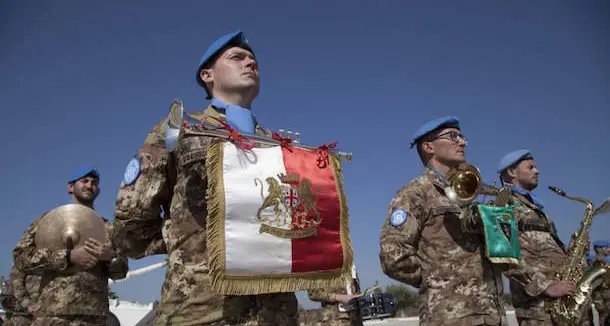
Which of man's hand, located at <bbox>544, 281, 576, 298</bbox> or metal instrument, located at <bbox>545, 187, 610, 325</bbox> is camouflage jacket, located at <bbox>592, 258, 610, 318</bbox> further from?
man's hand, located at <bbox>544, 281, 576, 298</bbox>

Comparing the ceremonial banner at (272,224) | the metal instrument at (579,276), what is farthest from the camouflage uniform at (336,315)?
the ceremonial banner at (272,224)

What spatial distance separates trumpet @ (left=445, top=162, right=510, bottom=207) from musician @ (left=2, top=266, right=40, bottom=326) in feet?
23.8

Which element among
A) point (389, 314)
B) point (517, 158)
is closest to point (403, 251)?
point (517, 158)

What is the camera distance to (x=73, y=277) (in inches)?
230

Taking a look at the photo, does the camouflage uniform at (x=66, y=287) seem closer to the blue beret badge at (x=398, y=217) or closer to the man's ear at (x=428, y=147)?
the blue beret badge at (x=398, y=217)

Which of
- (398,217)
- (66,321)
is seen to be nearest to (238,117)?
(398,217)

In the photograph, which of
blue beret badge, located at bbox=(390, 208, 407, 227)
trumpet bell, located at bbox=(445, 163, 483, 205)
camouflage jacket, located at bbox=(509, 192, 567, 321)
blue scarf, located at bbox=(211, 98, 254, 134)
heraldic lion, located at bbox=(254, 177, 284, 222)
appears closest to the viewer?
heraldic lion, located at bbox=(254, 177, 284, 222)

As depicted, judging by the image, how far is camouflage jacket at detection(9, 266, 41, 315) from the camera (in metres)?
8.55

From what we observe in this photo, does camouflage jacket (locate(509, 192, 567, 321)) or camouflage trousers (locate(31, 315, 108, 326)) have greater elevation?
camouflage jacket (locate(509, 192, 567, 321))

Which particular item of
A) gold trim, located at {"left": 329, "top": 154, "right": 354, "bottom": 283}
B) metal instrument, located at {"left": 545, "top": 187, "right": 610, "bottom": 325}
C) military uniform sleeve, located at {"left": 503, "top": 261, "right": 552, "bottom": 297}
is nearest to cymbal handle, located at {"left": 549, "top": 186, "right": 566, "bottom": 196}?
metal instrument, located at {"left": 545, "top": 187, "right": 610, "bottom": 325}

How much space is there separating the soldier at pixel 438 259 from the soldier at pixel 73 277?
310 cm

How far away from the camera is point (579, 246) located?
7535mm

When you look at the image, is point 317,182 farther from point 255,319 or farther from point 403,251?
point 403,251

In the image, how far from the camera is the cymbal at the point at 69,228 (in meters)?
5.70
